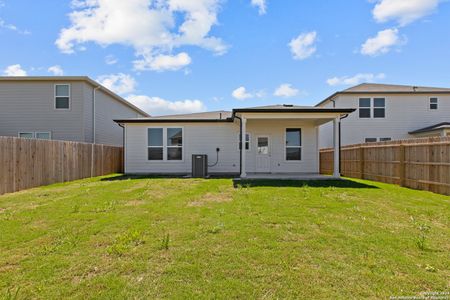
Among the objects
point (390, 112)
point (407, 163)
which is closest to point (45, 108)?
point (407, 163)

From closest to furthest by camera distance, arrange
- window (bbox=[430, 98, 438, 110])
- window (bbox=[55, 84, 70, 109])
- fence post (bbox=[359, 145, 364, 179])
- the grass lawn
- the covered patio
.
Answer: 1. the grass lawn
2. fence post (bbox=[359, 145, 364, 179])
3. the covered patio
4. window (bbox=[55, 84, 70, 109])
5. window (bbox=[430, 98, 438, 110])

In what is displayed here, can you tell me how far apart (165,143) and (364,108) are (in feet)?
43.4

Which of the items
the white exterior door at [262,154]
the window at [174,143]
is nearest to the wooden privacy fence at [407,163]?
the white exterior door at [262,154]

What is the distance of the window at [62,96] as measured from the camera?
16.0 meters

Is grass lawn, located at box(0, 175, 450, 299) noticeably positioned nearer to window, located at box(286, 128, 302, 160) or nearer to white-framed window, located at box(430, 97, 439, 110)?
window, located at box(286, 128, 302, 160)

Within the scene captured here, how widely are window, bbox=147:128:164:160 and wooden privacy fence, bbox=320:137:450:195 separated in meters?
9.64

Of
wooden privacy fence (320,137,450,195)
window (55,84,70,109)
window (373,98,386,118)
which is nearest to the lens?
wooden privacy fence (320,137,450,195)

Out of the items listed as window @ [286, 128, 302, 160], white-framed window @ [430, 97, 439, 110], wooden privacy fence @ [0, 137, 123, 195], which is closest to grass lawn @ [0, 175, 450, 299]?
wooden privacy fence @ [0, 137, 123, 195]

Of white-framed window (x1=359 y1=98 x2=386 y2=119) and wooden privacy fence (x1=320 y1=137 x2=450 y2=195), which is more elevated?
white-framed window (x1=359 y1=98 x2=386 y2=119)

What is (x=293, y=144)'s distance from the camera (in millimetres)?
14648

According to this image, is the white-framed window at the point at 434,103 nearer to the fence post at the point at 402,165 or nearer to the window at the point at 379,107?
the window at the point at 379,107

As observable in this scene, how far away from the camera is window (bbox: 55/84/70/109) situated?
16.0 m

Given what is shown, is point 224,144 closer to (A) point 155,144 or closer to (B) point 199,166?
(B) point 199,166

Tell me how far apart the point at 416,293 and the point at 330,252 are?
110cm
